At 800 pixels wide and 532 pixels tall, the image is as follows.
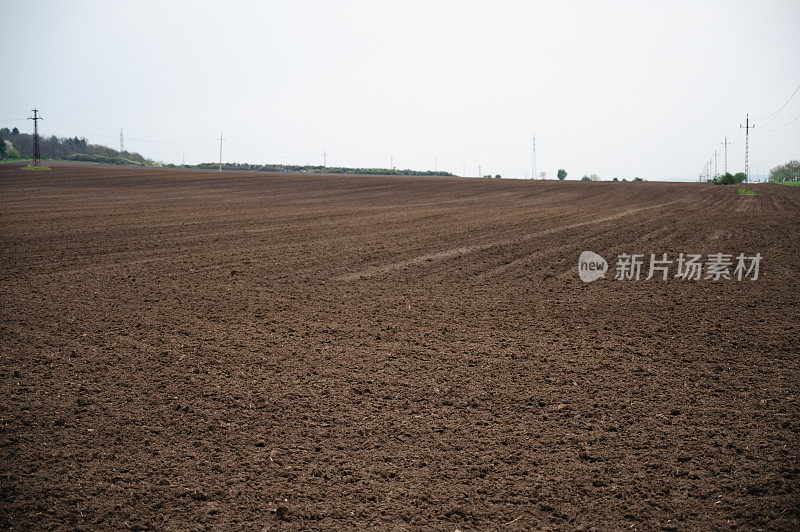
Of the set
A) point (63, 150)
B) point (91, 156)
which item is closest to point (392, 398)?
point (91, 156)

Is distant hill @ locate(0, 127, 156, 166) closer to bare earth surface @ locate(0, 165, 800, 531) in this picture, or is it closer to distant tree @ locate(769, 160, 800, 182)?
bare earth surface @ locate(0, 165, 800, 531)

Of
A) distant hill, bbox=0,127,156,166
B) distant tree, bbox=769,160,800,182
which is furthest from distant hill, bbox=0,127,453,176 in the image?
distant tree, bbox=769,160,800,182

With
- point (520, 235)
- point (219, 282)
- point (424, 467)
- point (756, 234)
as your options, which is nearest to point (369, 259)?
point (219, 282)

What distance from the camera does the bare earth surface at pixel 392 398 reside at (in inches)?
124

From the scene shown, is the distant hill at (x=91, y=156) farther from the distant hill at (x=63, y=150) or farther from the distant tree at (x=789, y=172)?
the distant tree at (x=789, y=172)

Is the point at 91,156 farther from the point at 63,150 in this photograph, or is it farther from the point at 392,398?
the point at 392,398

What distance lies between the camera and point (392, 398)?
4504mm

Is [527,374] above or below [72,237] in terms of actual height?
below

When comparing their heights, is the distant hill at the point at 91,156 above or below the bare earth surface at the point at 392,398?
above

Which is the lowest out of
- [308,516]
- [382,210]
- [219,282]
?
[308,516]

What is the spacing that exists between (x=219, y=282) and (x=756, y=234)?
556 inches

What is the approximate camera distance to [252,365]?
206 inches

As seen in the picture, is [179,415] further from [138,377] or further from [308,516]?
[308,516]

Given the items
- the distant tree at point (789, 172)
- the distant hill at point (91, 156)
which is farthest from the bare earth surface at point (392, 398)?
the distant tree at point (789, 172)
